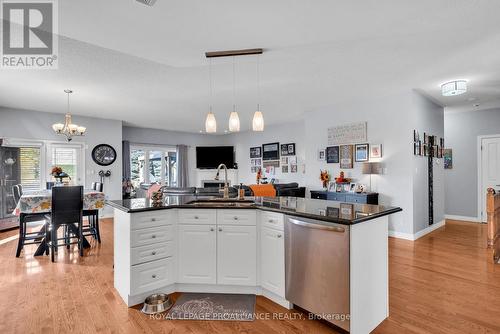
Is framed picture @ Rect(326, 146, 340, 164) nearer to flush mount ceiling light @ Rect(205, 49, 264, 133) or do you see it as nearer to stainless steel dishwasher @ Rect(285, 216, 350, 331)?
flush mount ceiling light @ Rect(205, 49, 264, 133)

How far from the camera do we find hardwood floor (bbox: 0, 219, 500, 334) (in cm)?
213

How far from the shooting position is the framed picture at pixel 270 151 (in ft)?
27.9

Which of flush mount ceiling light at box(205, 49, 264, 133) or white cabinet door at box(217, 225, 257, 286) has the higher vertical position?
flush mount ceiling light at box(205, 49, 264, 133)

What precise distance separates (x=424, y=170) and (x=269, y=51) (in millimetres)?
4039

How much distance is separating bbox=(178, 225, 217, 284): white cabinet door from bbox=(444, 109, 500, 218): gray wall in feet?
22.0

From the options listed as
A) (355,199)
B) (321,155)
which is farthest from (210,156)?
(355,199)

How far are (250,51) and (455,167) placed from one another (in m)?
6.41

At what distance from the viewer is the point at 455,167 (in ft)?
21.4

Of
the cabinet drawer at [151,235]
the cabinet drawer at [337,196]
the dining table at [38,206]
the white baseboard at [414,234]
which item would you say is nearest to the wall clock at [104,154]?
the dining table at [38,206]

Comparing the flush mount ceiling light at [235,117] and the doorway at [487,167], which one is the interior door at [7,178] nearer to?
the flush mount ceiling light at [235,117]

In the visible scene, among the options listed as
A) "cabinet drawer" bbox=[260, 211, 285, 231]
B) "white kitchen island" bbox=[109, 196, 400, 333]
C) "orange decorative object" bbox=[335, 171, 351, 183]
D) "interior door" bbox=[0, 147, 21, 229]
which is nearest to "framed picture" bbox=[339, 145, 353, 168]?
"orange decorative object" bbox=[335, 171, 351, 183]

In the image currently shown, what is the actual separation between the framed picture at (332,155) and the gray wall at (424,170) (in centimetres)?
146

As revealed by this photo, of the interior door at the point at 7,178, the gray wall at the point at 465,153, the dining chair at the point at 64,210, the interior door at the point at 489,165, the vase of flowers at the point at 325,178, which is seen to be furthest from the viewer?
the gray wall at the point at 465,153

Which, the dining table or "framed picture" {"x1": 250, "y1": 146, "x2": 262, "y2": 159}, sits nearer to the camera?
the dining table
